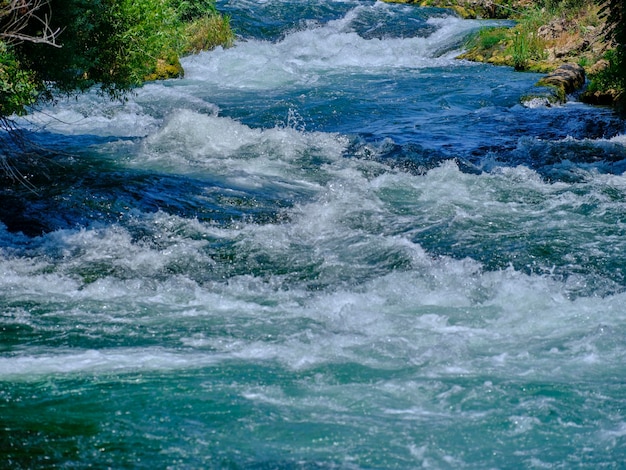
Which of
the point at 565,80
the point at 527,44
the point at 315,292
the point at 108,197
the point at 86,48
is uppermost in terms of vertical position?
the point at 86,48

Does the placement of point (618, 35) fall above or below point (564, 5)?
below

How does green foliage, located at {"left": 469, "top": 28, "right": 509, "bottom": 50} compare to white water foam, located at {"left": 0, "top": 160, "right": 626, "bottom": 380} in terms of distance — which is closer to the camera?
white water foam, located at {"left": 0, "top": 160, "right": 626, "bottom": 380}

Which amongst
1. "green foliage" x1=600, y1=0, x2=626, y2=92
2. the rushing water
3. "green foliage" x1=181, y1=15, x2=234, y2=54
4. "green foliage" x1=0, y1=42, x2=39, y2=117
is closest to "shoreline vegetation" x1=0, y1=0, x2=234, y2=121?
"green foliage" x1=0, y1=42, x2=39, y2=117

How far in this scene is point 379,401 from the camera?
548cm

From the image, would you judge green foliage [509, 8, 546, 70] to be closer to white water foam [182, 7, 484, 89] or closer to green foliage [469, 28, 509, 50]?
green foliage [469, 28, 509, 50]

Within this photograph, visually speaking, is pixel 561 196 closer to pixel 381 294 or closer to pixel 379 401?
pixel 381 294

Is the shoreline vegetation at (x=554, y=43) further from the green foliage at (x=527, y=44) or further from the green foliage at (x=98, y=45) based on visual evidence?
the green foliage at (x=98, y=45)

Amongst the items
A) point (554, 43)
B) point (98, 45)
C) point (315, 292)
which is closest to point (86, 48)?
point (98, 45)

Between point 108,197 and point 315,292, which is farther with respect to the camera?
Answer: point 108,197

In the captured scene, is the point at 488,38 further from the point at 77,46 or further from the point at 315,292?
the point at 315,292

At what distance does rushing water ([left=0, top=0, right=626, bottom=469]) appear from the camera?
504 centimetres

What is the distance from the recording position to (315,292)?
7.80 meters

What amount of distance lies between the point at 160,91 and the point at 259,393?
46.8ft

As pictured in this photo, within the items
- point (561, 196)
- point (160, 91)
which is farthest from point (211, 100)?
point (561, 196)
